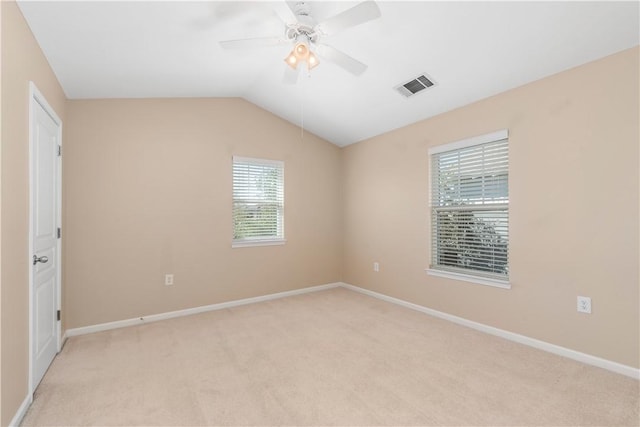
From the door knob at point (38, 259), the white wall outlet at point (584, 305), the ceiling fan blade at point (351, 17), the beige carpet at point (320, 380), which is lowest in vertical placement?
the beige carpet at point (320, 380)

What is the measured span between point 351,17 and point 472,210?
7.83ft

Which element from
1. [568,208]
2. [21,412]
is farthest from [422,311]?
[21,412]

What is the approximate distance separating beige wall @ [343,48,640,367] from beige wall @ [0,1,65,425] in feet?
10.9

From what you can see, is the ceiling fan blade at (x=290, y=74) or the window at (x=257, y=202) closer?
the ceiling fan blade at (x=290, y=74)

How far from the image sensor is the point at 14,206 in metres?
1.84

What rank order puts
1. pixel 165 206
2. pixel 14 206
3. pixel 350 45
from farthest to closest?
pixel 165 206
pixel 350 45
pixel 14 206

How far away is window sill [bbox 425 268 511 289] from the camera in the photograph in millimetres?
3077

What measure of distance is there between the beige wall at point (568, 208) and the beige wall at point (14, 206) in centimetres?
331

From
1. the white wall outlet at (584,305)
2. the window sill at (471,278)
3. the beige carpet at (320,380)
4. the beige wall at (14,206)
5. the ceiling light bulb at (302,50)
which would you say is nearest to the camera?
the beige wall at (14,206)

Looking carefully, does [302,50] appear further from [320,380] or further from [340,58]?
[320,380]

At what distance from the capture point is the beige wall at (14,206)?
171 centimetres

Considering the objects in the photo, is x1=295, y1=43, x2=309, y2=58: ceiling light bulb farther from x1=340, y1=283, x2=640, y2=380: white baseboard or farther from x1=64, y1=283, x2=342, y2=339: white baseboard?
x1=64, y1=283, x2=342, y2=339: white baseboard

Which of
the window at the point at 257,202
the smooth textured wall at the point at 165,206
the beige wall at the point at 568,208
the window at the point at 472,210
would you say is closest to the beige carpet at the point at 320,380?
the beige wall at the point at 568,208

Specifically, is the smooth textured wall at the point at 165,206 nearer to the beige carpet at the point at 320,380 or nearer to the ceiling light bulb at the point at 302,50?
the beige carpet at the point at 320,380
